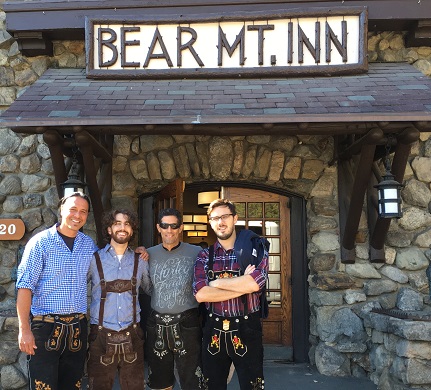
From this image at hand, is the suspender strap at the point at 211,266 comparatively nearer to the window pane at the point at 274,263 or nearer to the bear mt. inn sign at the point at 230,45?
the bear mt. inn sign at the point at 230,45

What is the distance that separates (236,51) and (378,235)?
2265 mm

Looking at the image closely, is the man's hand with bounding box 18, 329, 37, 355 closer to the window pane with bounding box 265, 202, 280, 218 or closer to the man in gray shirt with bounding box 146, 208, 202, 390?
the man in gray shirt with bounding box 146, 208, 202, 390

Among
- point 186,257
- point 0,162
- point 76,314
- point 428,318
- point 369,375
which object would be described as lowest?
point 369,375

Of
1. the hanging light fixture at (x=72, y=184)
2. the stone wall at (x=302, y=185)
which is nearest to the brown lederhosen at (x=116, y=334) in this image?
the hanging light fixture at (x=72, y=184)

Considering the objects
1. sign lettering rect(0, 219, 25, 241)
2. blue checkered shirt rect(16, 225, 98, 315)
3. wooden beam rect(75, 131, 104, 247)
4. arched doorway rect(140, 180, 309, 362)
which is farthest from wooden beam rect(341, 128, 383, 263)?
sign lettering rect(0, 219, 25, 241)

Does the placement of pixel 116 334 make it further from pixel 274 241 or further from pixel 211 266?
pixel 274 241

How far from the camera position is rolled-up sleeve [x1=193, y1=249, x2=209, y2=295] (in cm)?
319

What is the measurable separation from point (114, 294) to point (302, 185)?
2.63 meters

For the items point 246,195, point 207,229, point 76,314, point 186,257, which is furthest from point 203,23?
point 207,229

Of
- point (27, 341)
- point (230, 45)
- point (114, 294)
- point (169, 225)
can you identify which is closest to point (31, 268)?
point (27, 341)

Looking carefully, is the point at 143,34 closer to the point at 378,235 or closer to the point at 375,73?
the point at 375,73

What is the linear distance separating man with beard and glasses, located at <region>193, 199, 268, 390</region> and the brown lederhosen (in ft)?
1.47

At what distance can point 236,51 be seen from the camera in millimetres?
4629

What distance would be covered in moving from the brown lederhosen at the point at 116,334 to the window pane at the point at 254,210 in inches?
97.2
